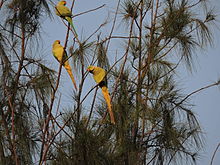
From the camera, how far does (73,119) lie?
3.97 ft

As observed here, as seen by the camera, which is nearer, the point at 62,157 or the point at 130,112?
the point at 62,157

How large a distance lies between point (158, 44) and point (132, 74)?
16 centimetres

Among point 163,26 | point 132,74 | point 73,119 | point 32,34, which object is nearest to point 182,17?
point 163,26

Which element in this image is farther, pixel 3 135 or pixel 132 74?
pixel 132 74

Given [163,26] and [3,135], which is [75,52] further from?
[163,26]

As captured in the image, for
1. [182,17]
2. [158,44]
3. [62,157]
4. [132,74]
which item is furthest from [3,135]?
[182,17]

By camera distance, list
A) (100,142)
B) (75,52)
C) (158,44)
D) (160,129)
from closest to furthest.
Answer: (100,142), (75,52), (160,129), (158,44)

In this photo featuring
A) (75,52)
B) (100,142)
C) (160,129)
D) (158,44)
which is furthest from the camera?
(158,44)

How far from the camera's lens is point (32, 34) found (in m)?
1.63

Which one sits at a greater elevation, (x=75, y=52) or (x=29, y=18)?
(x=29, y=18)

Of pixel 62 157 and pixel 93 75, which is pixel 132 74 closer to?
pixel 93 75

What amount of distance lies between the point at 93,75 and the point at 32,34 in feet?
Result: 1.00

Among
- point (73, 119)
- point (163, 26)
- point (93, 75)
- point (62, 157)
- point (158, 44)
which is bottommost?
point (62, 157)

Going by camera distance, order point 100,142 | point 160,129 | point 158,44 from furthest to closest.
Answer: point 158,44
point 160,129
point 100,142
